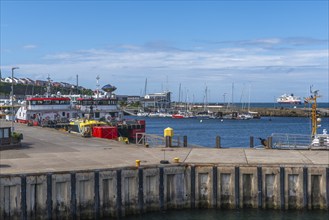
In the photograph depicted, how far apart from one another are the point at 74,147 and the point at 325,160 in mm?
17995

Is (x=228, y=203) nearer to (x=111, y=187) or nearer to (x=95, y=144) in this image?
(x=111, y=187)

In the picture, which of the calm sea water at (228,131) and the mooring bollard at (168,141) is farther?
the calm sea water at (228,131)

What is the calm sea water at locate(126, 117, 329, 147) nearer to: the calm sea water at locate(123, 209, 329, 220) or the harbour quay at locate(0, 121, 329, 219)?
the harbour quay at locate(0, 121, 329, 219)

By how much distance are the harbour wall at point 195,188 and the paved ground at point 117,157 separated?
3.76 ft

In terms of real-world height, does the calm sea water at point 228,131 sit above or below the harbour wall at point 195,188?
below

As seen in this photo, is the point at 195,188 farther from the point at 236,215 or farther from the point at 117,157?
the point at 117,157

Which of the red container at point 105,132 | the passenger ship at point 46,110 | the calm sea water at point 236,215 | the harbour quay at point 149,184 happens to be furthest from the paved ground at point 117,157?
the passenger ship at point 46,110

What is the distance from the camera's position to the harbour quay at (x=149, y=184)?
81.4 ft

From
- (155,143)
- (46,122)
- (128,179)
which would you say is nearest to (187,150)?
(155,143)

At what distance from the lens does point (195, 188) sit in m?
28.6

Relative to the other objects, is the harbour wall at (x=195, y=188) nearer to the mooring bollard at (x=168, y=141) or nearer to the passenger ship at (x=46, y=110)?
the mooring bollard at (x=168, y=141)

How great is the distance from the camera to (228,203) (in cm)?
2850

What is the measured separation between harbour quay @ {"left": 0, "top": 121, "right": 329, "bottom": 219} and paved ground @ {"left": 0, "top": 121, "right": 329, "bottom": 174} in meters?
0.06

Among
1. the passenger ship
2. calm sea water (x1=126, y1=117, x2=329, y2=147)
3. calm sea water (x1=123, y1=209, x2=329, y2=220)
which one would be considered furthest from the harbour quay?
the passenger ship
